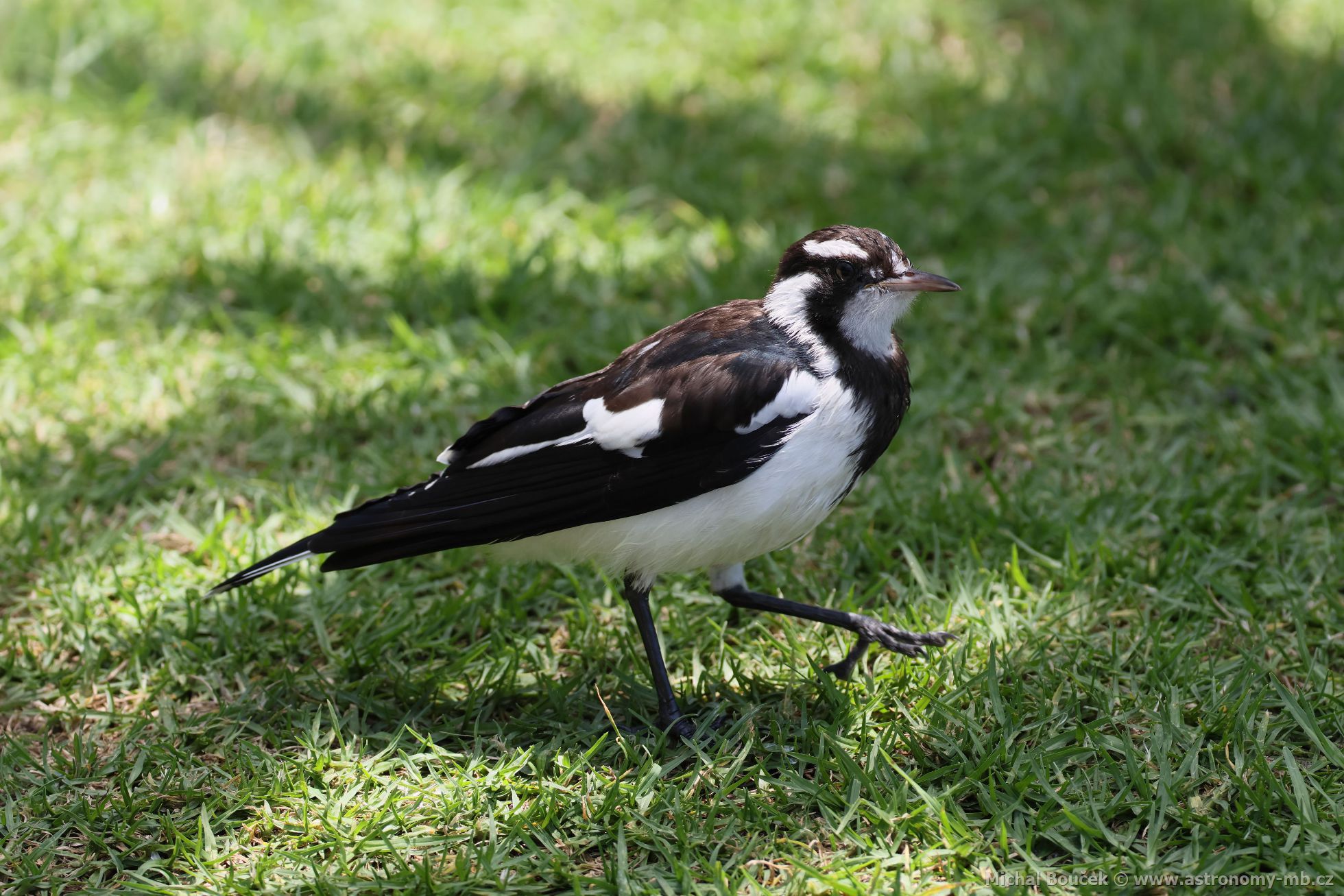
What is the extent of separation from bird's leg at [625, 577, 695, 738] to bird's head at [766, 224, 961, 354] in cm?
70

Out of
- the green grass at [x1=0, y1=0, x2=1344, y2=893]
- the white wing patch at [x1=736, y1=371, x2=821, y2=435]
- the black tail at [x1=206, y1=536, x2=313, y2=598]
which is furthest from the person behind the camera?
the black tail at [x1=206, y1=536, x2=313, y2=598]

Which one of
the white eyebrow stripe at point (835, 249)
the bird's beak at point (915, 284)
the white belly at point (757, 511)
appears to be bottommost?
the white belly at point (757, 511)

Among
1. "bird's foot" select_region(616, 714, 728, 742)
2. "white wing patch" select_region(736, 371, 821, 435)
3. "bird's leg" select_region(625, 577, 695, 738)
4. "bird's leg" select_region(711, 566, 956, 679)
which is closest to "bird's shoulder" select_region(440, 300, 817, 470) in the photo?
"white wing patch" select_region(736, 371, 821, 435)

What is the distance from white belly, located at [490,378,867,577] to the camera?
2762mm

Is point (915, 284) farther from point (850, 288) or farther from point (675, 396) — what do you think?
point (675, 396)

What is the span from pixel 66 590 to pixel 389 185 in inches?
97.7

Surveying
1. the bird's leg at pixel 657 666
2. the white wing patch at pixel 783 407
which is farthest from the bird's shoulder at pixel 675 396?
the bird's leg at pixel 657 666

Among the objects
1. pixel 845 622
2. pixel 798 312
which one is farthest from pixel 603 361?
pixel 845 622

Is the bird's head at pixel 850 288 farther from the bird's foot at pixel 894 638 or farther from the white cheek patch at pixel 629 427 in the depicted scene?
the bird's foot at pixel 894 638

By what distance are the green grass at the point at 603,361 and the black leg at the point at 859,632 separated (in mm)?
68

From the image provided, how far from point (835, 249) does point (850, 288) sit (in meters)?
0.09

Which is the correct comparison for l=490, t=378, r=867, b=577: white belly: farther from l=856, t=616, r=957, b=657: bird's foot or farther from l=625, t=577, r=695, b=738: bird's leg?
l=856, t=616, r=957, b=657: bird's foot

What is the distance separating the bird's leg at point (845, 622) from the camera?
2.98 m

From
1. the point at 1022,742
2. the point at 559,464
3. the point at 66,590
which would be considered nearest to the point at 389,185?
the point at 66,590
